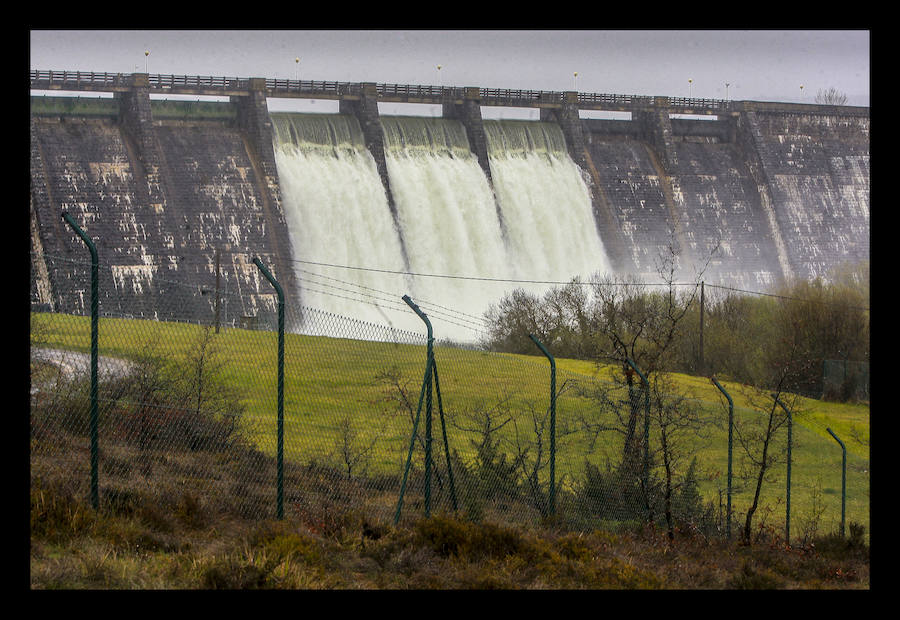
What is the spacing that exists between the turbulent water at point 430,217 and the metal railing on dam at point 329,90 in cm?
100

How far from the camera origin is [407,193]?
148ft

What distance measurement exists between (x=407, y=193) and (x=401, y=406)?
3344 cm

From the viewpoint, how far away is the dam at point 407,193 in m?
38.8

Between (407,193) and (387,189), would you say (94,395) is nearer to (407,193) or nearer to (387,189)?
(387,189)

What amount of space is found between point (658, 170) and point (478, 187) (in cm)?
1108

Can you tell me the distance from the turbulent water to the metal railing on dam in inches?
39.5

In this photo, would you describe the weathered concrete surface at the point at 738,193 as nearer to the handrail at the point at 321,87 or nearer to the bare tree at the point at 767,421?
the handrail at the point at 321,87

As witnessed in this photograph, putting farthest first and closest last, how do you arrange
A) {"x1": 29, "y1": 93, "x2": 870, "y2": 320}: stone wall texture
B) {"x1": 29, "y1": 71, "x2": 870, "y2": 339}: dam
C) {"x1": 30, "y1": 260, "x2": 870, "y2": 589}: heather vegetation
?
{"x1": 29, "y1": 71, "x2": 870, "y2": 339}: dam → {"x1": 29, "y1": 93, "x2": 870, "y2": 320}: stone wall texture → {"x1": 30, "y1": 260, "x2": 870, "y2": 589}: heather vegetation

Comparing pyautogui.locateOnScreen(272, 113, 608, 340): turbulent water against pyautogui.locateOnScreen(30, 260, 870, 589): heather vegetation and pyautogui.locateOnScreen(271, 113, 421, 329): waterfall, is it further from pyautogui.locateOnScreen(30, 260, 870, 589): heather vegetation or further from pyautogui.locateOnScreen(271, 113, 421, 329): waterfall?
pyautogui.locateOnScreen(30, 260, 870, 589): heather vegetation

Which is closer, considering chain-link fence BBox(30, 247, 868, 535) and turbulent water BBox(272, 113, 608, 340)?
chain-link fence BBox(30, 247, 868, 535)

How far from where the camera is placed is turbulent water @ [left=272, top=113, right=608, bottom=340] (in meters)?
43.1

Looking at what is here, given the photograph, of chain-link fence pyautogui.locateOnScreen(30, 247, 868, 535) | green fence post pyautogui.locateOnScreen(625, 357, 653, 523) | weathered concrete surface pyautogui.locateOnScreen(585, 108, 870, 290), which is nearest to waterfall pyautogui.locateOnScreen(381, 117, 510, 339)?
weathered concrete surface pyautogui.locateOnScreen(585, 108, 870, 290)

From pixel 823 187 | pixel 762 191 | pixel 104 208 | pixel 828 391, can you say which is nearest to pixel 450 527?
pixel 828 391

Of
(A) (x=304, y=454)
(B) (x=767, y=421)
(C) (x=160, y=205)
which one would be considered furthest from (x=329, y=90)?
(A) (x=304, y=454)
